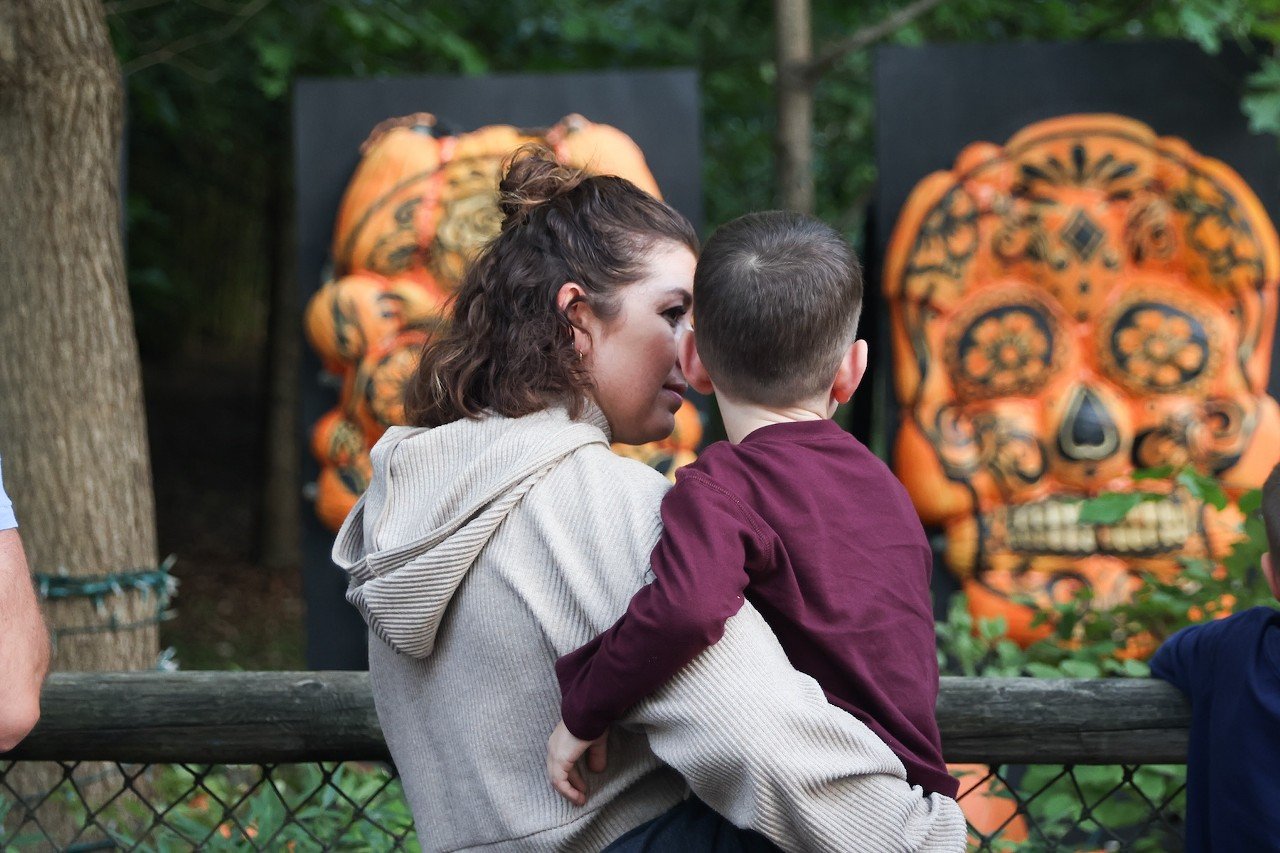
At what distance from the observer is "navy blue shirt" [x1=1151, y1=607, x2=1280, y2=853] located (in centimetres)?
156

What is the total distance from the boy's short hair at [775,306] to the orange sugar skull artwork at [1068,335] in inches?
100

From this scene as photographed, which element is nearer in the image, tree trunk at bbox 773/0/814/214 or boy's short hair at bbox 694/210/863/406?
boy's short hair at bbox 694/210/863/406

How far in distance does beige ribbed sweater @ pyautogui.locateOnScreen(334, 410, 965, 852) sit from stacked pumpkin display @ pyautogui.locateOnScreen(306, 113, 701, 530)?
2.39 m

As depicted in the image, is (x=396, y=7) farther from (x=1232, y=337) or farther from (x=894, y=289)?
(x=1232, y=337)

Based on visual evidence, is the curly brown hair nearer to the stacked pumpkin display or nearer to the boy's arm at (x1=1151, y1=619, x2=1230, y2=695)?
the boy's arm at (x1=1151, y1=619, x2=1230, y2=695)

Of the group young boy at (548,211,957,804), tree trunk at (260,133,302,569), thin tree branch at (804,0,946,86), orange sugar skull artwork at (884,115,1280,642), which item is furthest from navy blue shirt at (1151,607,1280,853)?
tree trunk at (260,133,302,569)

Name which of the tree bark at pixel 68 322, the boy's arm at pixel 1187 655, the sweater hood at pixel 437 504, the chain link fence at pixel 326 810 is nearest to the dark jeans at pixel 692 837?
the sweater hood at pixel 437 504

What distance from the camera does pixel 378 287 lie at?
3803mm

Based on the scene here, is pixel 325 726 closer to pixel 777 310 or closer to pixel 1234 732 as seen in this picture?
pixel 777 310

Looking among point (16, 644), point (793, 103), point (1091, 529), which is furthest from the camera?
point (793, 103)

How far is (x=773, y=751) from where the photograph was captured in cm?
122

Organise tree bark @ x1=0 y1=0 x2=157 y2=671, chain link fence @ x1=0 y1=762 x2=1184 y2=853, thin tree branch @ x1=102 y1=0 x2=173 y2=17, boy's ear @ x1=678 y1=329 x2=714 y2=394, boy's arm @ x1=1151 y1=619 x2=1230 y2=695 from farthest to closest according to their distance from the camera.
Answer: thin tree branch @ x1=102 y1=0 x2=173 y2=17
tree bark @ x1=0 y1=0 x2=157 y2=671
chain link fence @ x1=0 y1=762 x2=1184 y2=853
boy's arm @ x1=1151 y1=619 x2=1230 y2=695
boy's ear @ x1=678 y1=329 x2=714 y2=394

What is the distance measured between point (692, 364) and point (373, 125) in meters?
2.76

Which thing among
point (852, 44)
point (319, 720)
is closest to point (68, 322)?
point (319, 720)
